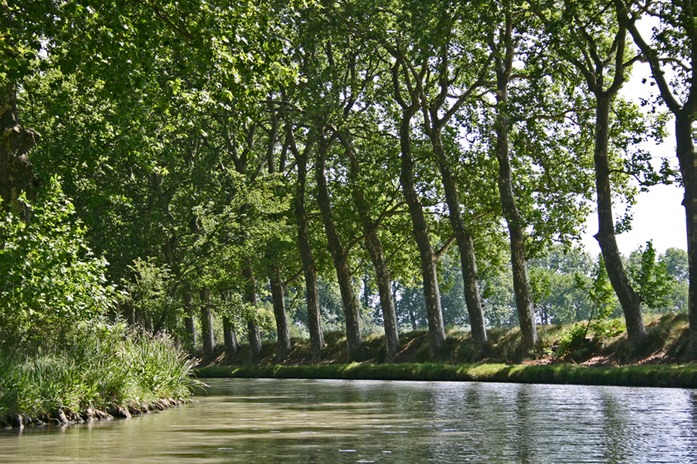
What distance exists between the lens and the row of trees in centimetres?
2056

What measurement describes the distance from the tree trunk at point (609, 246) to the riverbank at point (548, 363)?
70 cm

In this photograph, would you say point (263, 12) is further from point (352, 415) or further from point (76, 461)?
point (76, 461)

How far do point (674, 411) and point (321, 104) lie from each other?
25368 mm

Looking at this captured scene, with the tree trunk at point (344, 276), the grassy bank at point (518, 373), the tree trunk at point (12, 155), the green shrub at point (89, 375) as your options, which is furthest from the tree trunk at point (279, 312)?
the tree trunk at point (12, 155)

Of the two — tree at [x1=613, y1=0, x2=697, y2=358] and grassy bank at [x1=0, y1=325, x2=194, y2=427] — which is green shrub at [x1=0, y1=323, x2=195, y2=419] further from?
tree at [x1=613, y1=0, x2=697, y2=358]

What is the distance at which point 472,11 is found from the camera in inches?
1276

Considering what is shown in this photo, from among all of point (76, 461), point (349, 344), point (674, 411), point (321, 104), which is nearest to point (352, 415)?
point (674, 411)

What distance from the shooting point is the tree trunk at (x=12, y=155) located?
21016 millimetres

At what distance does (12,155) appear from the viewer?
69.6 ft

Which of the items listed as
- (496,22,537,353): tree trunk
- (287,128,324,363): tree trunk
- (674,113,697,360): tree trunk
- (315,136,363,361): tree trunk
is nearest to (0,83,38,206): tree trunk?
(674,113,697,360): tree trunk

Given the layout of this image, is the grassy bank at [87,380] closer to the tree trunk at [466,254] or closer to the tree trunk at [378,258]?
the tree trunk at [466,254]

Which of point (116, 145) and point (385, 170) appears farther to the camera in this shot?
point (385, 170)

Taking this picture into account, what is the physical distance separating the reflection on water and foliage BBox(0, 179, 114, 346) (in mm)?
2855

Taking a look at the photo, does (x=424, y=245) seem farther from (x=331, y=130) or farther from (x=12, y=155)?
(x=12, y=155)
